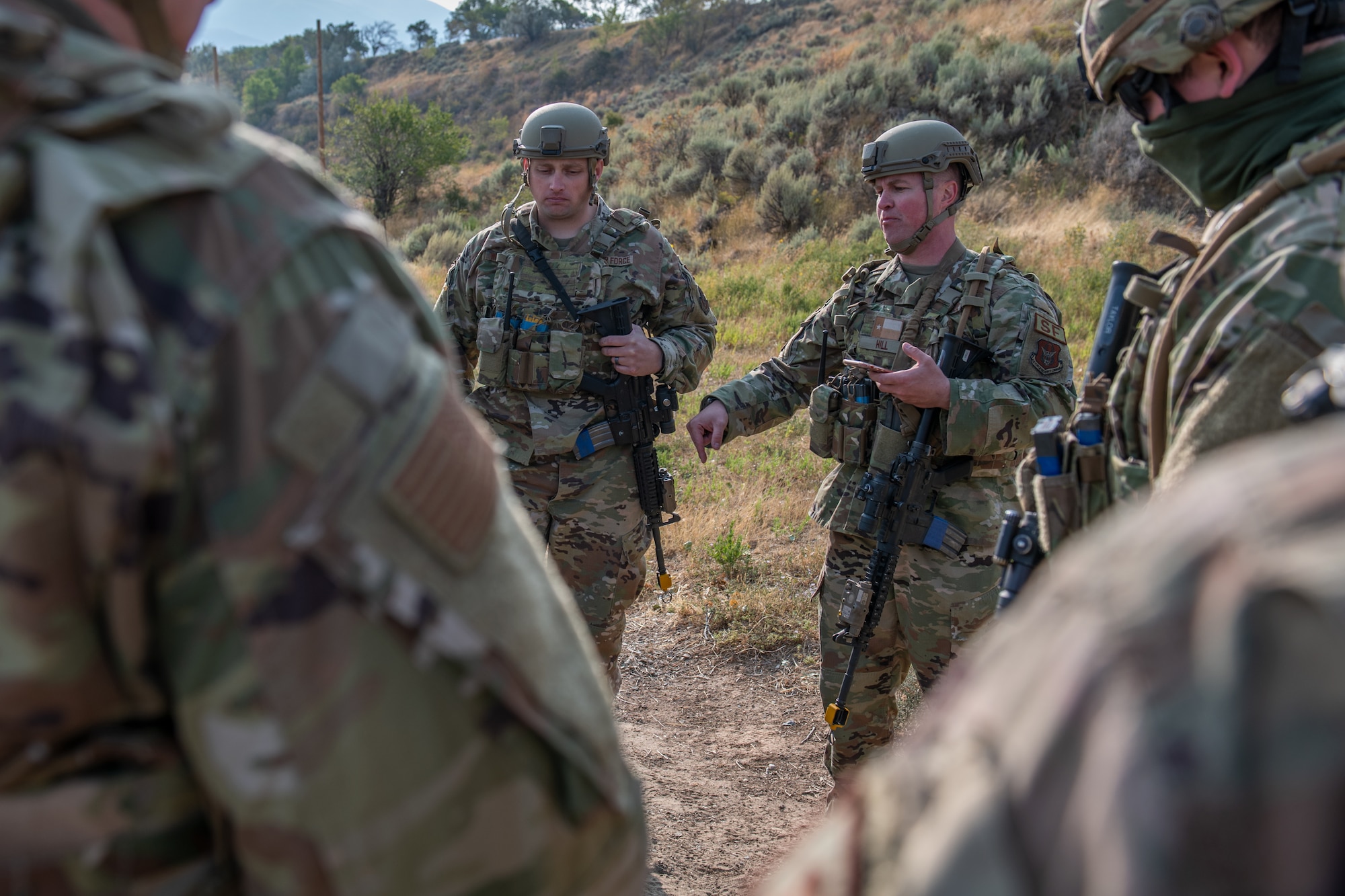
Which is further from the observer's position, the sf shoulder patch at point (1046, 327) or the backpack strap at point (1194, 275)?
the sf shoulder patch at point (1046, 327)

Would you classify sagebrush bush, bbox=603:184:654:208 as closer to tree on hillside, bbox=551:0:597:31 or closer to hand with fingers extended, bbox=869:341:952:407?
hand with fingers extended, bbox=869:341:952:407

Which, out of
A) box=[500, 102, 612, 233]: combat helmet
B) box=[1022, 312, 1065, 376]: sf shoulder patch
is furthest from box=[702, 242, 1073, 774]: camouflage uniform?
Answer: box=[500, 102, 612, 233]: combat helmet

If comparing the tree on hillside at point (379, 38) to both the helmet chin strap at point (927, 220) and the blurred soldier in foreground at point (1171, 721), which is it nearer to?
the helmet chin strap at point (927, 220)

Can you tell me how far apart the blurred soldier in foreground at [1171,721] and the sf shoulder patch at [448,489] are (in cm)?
52

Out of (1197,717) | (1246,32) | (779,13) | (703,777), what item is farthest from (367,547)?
(779,13)

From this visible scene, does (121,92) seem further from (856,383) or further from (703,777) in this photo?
(703,777)

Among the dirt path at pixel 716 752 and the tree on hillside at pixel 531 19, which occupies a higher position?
the tree on hillside at pixel 531 19

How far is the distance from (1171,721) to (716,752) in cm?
396

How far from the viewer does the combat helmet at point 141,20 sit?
3.28ft

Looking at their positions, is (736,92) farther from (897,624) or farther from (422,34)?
(422,34)

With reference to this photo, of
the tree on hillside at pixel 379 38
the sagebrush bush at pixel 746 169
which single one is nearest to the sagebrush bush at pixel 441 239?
the sagebrush bush at pixel 746 169

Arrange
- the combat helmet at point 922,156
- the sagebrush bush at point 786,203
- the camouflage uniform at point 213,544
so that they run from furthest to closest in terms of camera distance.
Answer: the sagebrush bush at point 786,203 → the combat helmet at point 922,156 → the camouflage uniform at point 213,544

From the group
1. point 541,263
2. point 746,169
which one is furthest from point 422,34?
point 541,263

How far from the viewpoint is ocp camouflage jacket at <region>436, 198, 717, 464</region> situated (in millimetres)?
4180
